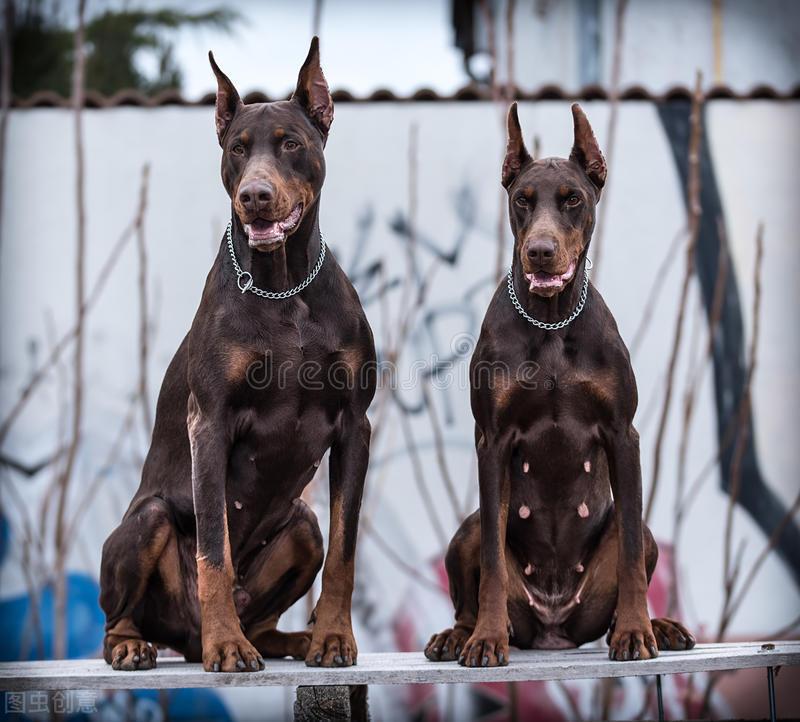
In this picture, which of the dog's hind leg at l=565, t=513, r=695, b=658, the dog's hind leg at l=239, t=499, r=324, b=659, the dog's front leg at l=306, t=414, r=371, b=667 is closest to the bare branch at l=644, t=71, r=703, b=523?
the dog's hind leg at l=565, t=513, r=695, b=658

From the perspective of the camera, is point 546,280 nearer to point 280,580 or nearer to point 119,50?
point 280,580

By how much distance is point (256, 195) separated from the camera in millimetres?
3562

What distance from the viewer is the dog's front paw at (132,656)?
12.3ft

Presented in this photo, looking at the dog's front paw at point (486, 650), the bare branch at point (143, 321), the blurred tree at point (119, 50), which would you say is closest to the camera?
the dog's front paw at point (486, 650)

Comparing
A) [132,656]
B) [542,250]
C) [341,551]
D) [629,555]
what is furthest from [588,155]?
[132,656]

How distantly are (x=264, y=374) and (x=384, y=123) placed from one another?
3.62 metres

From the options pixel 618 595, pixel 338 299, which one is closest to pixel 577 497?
pixel 618 595

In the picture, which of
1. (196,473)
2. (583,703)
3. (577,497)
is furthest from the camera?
(583,703)

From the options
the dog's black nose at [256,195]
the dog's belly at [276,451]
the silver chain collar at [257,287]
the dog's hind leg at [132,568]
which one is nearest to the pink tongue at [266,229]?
the dog's black nose at [256,195]

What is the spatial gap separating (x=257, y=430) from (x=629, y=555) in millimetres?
1414

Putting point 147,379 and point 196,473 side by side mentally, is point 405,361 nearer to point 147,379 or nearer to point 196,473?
point 147,379

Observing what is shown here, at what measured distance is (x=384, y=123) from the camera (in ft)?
23.1

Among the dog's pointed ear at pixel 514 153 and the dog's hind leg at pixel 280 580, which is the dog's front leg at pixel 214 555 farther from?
the dog's pointed ear at pixel 514 153

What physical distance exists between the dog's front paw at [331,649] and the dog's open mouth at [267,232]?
4.45 ft
